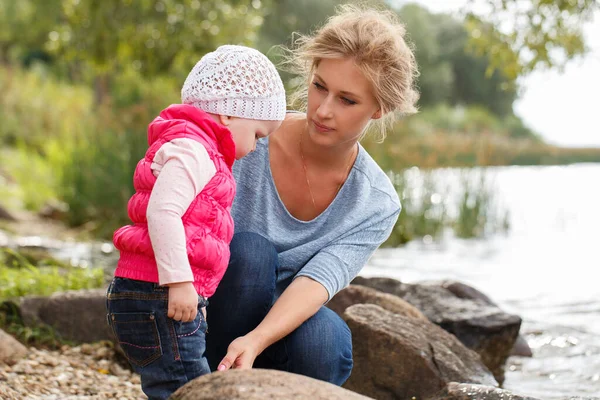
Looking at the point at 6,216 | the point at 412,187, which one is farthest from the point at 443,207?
the point at 6,216

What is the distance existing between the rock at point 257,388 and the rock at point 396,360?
1.25 m

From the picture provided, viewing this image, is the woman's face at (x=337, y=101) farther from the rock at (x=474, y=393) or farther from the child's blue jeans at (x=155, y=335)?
the rock at (x=474, y=393)

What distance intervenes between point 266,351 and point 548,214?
988 cm

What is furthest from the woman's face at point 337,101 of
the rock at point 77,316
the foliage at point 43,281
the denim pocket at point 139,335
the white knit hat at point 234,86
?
the foliage at point 43,281

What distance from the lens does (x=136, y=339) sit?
203 cm

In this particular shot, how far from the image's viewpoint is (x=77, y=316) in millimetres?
3424

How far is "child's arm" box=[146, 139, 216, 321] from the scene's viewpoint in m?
1.86

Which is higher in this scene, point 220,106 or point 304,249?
point 220,106

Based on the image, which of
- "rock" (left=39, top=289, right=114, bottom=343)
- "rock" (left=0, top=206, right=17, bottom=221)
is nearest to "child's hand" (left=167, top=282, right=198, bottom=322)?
"rock" (left=39, top=289, right=114, bottom=343)

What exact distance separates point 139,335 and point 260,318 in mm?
536

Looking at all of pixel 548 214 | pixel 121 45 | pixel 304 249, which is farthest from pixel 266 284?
pixel 548 214

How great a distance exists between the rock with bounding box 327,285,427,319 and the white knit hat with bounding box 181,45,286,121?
162 centimetres

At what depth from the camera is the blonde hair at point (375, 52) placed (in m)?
2.40

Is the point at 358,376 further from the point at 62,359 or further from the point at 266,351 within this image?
the point at 62,359
